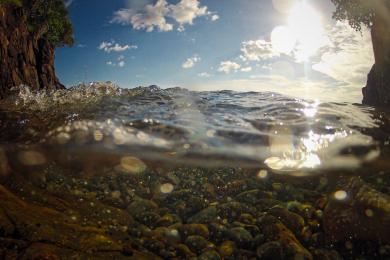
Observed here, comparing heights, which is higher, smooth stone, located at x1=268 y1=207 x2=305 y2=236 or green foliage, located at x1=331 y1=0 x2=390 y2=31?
green foliage, located at x1=331 y1=0 x2=390 y2=31

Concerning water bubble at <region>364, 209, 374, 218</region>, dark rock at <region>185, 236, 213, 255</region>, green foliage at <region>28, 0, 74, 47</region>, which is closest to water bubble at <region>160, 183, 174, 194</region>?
dark rock at <region>185, 236, 213, 255</region>

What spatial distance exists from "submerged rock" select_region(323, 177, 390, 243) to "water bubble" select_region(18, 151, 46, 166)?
24.4ft

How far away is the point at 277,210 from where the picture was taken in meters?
5.89

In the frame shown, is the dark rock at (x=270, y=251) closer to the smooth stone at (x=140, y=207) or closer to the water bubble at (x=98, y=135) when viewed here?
the smooth stone at (x=140, y=207)

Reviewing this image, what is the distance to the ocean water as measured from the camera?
4.88 metres

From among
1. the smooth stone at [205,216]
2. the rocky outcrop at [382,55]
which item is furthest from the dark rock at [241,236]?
the rocky outcrop at [382,55]

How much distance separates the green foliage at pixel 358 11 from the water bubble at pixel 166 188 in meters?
22.1

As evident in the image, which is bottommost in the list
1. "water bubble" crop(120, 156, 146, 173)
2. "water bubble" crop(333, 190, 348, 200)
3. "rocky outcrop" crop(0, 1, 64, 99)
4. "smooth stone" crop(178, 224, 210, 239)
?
"smooth stone" crop(178, 224, 210, 239)

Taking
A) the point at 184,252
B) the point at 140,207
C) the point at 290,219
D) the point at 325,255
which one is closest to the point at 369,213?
the point at 325,255

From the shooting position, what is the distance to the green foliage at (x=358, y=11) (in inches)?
915

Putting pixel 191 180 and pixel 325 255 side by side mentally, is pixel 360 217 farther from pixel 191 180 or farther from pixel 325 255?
pixel 191 180

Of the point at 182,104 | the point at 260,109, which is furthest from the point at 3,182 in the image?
the point at 260,109

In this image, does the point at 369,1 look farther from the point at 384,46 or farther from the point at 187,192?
the point at 187,192

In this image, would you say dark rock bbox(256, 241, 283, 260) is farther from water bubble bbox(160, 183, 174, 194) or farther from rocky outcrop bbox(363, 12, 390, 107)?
rocky outcrop bbox(363, 12, 390, 107)
